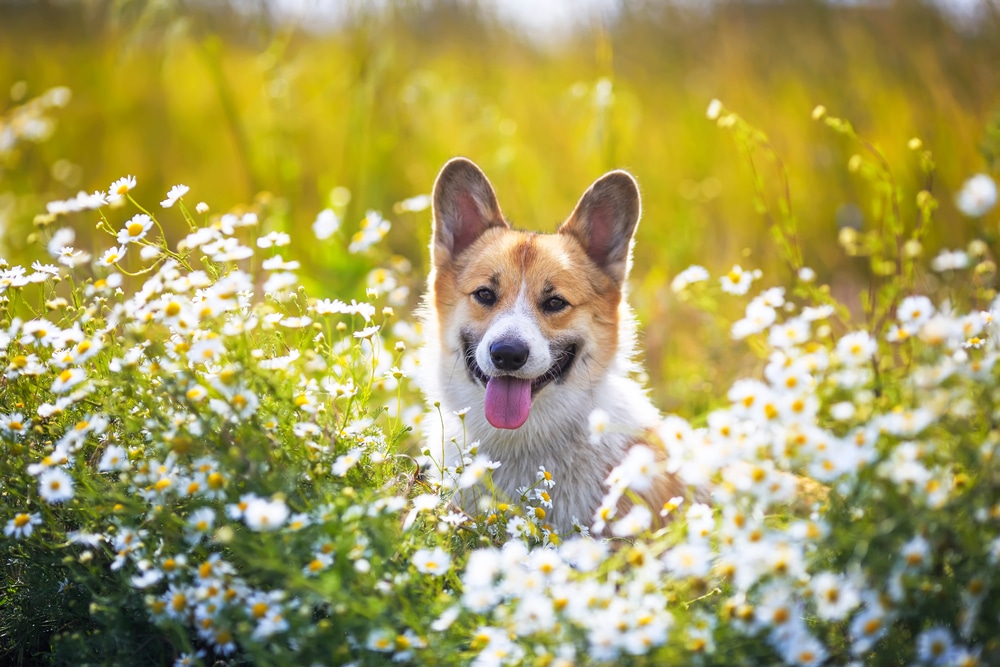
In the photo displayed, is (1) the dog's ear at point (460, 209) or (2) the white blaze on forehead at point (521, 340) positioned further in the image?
(1) the dog's ear at point (460, 209)

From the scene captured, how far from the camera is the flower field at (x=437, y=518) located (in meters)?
1.67

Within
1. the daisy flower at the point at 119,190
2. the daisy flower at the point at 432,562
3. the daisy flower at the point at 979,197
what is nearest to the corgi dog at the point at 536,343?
the daisy flower at the point at 432,562

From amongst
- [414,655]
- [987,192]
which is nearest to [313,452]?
[414,655]

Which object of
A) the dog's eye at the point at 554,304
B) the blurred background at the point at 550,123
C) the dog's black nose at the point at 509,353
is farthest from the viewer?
the blurred background at the point at 550,123

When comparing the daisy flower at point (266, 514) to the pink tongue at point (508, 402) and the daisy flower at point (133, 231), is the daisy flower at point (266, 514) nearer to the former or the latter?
the daisy flower at point (133, 231)

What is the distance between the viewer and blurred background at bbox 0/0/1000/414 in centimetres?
546

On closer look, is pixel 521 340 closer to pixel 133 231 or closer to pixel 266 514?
pixel 133 231

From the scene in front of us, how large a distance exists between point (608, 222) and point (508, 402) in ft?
3.68

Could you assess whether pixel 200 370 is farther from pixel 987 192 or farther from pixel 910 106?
pixel 910 106

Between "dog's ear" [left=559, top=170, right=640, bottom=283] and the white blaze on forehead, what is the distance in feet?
2.22

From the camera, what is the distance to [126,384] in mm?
2271

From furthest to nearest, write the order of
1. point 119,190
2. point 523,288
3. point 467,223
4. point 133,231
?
point 467,223, point 523,288, point 119,190, point 133,231

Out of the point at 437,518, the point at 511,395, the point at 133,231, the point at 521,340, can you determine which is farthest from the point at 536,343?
the point at 133,231

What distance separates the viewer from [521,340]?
3.24m
